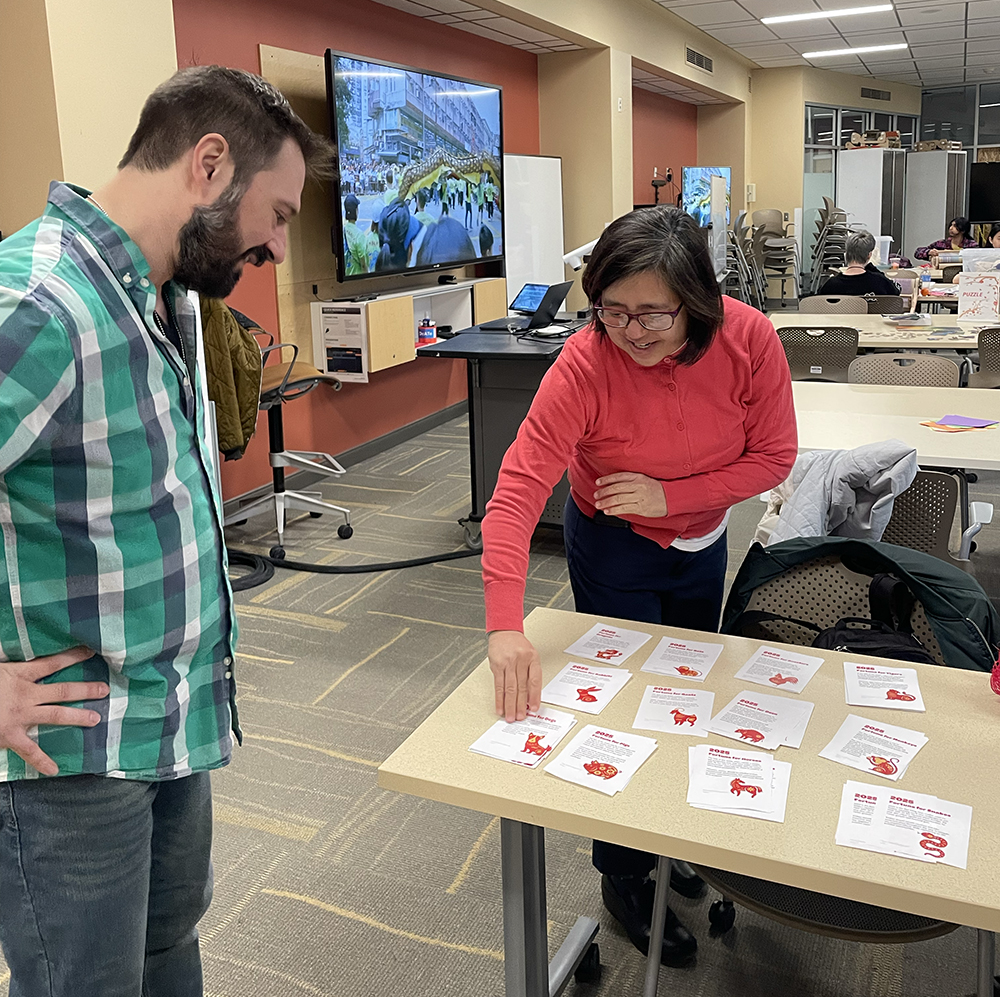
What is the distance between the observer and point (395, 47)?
20.2 feet

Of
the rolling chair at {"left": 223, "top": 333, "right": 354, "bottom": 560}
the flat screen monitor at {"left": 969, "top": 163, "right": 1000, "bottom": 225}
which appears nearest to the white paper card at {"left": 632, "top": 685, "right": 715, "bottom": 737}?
the rolling chair at {"left": 223, "top": 333, "right": 354, "bottom": 560}

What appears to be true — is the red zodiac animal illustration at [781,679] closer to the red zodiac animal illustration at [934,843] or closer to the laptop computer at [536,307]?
the red zodiac animal illustration at [934,843]

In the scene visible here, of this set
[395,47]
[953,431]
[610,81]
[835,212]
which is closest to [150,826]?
[953,431]

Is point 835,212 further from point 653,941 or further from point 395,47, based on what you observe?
point 653,941

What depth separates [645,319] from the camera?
1696 millimetres

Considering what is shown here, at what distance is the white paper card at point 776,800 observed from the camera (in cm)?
125

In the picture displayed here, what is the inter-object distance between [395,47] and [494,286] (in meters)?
1.74

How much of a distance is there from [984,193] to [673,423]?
34.9 ft

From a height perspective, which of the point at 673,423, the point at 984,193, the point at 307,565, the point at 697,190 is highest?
the point at 697,190

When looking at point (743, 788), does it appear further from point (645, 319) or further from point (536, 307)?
point (536, 307)

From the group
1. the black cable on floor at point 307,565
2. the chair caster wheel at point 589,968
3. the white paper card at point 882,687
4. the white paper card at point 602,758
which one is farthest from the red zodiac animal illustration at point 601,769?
the black cable on floor at point 307,565

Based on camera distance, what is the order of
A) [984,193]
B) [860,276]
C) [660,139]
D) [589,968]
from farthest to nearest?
Answer: [660,139] < [984,193] < [860,276] < [589,968]

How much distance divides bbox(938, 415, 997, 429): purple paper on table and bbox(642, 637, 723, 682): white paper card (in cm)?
201

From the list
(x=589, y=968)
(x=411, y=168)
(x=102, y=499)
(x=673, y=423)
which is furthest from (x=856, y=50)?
(x=102, y=499)
